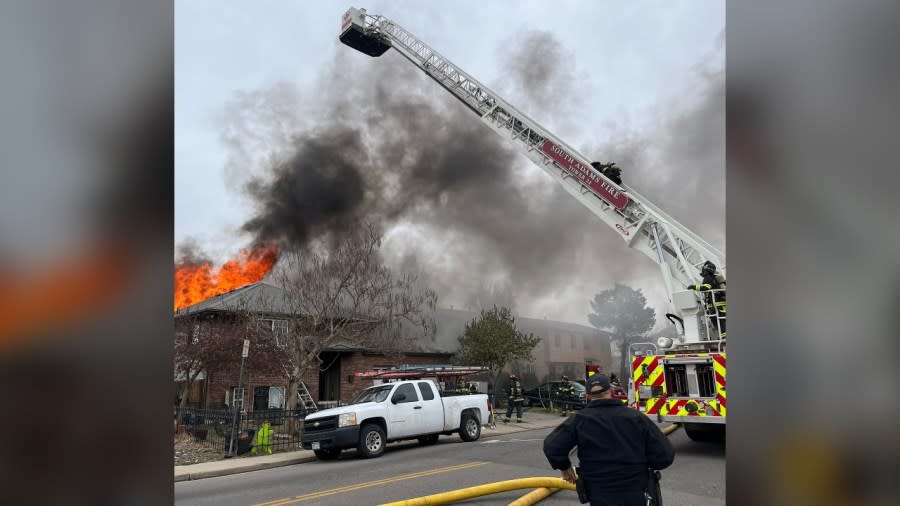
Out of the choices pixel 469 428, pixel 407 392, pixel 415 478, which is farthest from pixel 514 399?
pixel 415 478

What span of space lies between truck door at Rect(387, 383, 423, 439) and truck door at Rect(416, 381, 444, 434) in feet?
0.53

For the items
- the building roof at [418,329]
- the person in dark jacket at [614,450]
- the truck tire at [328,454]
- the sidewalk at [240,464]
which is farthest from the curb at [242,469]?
the person in dark jacket at [614,450]

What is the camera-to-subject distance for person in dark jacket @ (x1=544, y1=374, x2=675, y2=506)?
394 cm

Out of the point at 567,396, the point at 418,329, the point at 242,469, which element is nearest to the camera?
the point at 242,469

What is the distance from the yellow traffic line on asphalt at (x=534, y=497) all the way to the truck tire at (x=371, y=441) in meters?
5.57

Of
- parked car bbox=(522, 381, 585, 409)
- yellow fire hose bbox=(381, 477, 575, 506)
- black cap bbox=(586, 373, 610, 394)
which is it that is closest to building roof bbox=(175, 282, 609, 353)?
parked car bbox=(522, 381, 585, 409)

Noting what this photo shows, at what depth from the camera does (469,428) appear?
15.2 metres

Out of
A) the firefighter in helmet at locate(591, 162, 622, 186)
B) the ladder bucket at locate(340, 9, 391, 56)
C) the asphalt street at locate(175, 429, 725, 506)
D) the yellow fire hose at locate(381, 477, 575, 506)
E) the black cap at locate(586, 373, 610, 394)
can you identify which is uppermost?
the ladder bucket at locate(340, 9, 391, 56)

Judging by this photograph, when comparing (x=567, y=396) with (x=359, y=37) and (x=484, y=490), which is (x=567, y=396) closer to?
(x=359, y=37)

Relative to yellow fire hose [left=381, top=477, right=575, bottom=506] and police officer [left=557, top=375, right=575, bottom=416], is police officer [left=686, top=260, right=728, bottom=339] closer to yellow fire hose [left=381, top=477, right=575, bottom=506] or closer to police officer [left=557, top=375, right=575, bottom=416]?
yellow fire hose [left=381, top=477, right=575, bottom=506]

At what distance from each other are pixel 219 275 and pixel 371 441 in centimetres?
1254
